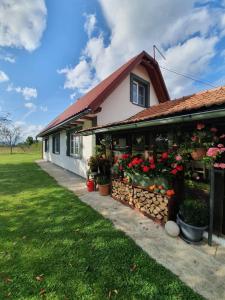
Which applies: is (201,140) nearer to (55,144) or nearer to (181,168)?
(181,168)

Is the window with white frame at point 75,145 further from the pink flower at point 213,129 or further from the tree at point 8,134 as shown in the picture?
the tree at point 8,134

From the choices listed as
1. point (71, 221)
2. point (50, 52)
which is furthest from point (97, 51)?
point (71, 221)

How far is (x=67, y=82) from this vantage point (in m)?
17.8

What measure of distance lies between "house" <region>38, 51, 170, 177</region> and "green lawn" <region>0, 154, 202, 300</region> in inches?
150

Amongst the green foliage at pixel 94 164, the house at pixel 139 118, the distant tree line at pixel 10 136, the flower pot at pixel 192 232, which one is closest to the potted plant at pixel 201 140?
the house at pixel 139 118

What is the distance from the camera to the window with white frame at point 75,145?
351 inches

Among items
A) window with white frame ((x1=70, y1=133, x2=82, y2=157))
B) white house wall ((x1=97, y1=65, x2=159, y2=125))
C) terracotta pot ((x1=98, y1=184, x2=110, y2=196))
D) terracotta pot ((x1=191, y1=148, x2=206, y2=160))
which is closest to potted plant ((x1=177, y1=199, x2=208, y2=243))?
terracotta pot ((x1=191, y1=148, x2=206, y2=160))

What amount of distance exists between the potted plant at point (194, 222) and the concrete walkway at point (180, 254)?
151 mm

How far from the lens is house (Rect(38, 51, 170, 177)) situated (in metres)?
7.33

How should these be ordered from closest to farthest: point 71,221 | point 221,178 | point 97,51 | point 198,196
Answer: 1. point 221,178
2. point 198,196
3. point 71,221
4. point 97,51

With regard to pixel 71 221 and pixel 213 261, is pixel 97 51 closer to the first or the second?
pixel 71 221

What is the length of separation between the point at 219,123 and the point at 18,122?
151ft

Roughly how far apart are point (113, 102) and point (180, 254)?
664cm

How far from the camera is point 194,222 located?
3145 mm
